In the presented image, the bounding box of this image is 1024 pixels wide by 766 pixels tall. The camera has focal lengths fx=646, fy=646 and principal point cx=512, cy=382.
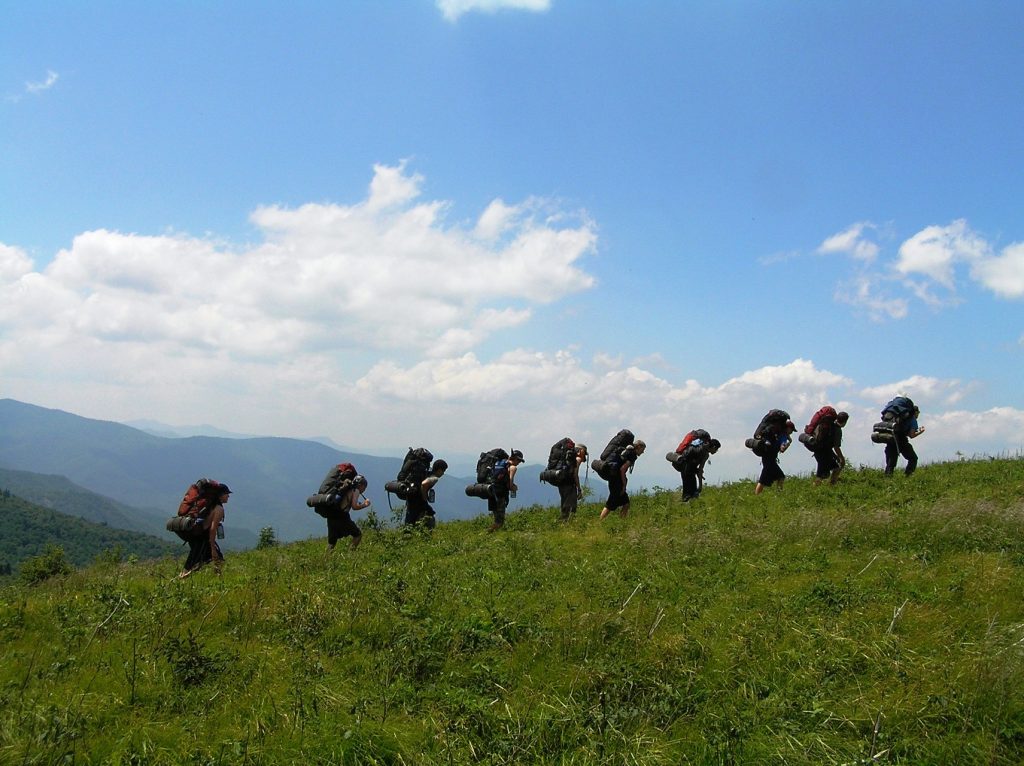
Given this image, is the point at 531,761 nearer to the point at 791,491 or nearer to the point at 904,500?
the point at 904,500

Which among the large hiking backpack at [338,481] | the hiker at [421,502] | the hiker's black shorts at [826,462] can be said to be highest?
the hiker's black shorts at [826,462]

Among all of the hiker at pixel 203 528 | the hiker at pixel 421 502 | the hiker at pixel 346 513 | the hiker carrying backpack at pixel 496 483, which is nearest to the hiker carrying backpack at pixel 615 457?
the hiker carrying backpack at pixel 496 483

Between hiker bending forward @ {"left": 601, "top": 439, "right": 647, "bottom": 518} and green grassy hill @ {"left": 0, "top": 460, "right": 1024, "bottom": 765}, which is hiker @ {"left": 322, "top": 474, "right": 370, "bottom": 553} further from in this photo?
hiker bending forward @ {"left": 601, "top": 439, "right": 647, "bottom": 518}

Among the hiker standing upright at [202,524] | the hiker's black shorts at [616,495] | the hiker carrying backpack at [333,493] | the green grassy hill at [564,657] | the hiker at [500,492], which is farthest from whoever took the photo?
the hiker's black shorts at [616,495]

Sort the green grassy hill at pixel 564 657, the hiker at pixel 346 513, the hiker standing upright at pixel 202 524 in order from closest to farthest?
the green grassy hill at pixel 564 657 → the hiker standing upright at pixel 202 524 → the hiker at pixel 346 513

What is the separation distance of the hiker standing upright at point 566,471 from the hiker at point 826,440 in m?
6.38

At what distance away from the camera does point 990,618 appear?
23.5ft

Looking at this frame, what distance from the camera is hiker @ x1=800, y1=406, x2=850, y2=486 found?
1783 cm

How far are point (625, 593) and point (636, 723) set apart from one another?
11.5 feet

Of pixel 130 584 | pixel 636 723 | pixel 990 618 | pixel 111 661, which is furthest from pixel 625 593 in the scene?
pixel 130 584

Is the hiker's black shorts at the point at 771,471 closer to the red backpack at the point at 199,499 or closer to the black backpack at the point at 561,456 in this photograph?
the black backpack at the point at 561,456

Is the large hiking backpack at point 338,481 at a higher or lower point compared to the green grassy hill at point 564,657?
higher

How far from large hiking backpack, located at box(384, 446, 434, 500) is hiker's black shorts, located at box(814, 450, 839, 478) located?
10.9 m

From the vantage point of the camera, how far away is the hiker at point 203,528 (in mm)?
12836
